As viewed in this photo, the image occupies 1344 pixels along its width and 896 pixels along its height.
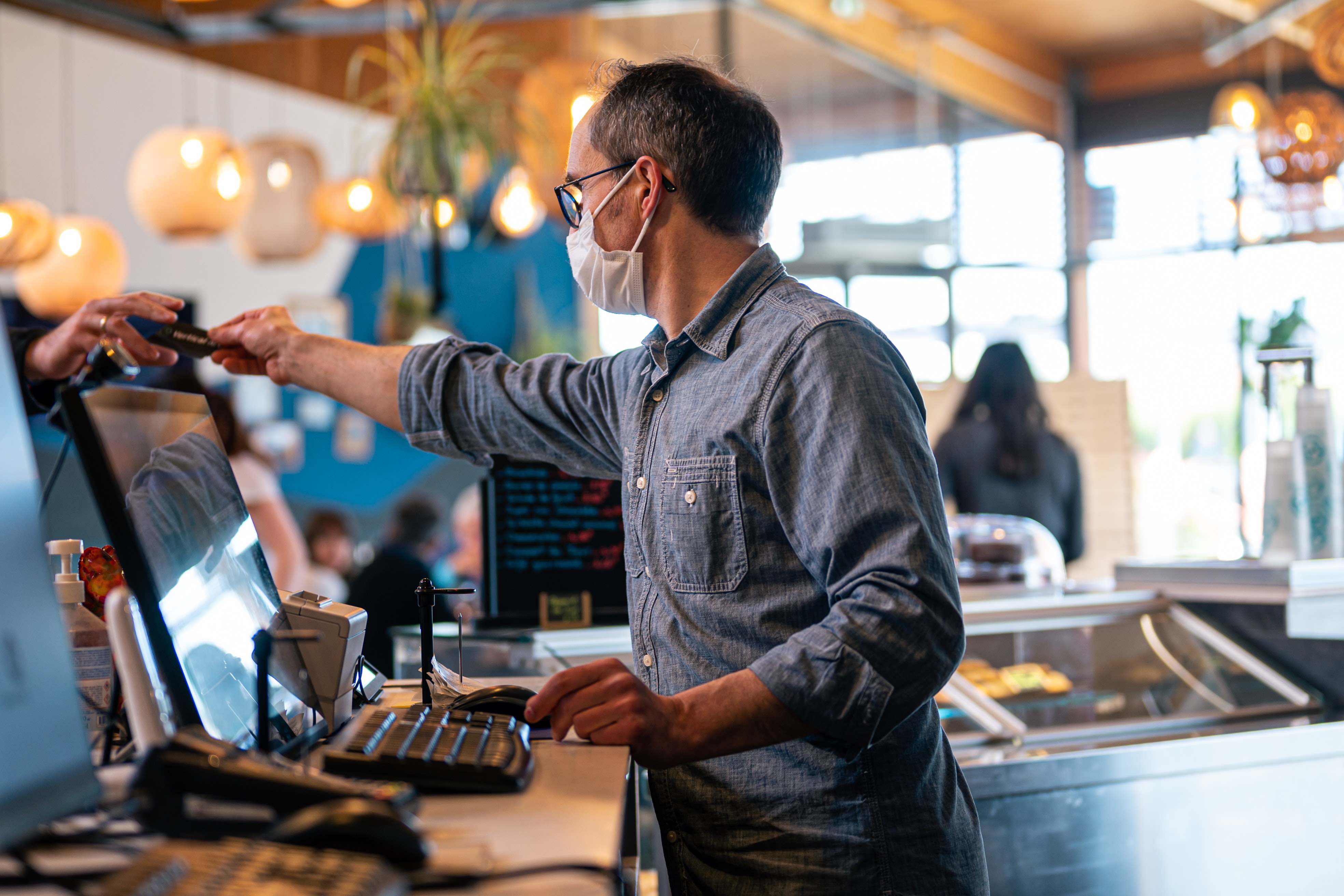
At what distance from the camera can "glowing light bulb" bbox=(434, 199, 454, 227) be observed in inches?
152

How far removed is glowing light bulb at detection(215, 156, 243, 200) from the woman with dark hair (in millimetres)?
2554

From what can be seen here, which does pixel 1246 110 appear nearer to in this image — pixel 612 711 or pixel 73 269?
pixel 73 269

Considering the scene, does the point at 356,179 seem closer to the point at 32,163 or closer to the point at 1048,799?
the point at 32,163

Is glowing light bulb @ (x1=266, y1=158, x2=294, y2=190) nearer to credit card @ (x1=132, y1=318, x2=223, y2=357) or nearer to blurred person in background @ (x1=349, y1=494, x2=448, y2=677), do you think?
blurred person in background @ (x1=349, y1=494, x2=448, y2=677)

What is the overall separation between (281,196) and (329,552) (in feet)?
6.60

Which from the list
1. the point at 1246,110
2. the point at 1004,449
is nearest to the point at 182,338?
the point at 1004,449

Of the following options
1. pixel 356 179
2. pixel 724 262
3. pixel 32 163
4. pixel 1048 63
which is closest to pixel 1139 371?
pixel 1048 63

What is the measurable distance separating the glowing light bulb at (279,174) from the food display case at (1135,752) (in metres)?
3.14

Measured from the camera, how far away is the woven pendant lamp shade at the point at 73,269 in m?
4.48

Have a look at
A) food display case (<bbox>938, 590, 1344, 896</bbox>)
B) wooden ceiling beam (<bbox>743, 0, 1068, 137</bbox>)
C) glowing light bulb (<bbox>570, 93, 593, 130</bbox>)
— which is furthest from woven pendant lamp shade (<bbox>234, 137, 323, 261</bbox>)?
wooden ceiling beam (<bbox>743, 0, 1068, 137</bbox>)

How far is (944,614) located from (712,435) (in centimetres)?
32

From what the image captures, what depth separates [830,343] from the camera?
49.4 inches

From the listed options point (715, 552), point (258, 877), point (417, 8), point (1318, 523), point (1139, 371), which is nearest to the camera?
point (258, 877)

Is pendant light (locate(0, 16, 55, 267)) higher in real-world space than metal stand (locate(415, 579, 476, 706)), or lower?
higher
